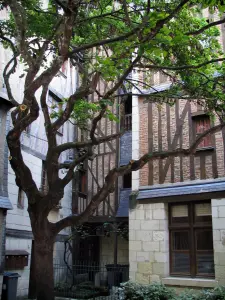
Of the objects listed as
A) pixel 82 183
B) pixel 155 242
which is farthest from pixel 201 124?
pixel 82 183

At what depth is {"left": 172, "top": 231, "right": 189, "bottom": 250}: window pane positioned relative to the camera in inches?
411

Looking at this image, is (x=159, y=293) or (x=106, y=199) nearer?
(x=159, y=293)

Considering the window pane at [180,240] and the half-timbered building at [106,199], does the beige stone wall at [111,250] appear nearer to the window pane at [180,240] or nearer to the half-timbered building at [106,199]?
the half-timbered building at [106,199]

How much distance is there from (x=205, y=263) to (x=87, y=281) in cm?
597

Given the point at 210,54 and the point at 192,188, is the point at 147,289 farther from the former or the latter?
the point at 210,54

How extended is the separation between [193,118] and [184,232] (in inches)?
133

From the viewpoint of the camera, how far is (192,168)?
10.7 m

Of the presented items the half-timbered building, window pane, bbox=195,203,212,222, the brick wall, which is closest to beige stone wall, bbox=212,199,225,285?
window pane, bbox=195,203,212,222

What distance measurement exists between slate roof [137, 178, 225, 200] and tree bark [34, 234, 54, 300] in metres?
4.60

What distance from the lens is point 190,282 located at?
9734mm

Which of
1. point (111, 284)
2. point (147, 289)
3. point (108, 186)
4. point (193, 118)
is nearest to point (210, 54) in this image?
point (193, 118)

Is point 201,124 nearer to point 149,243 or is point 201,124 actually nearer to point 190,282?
point 149,243

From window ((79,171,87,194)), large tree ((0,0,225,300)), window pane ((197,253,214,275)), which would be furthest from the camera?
window ((79,171,87,194))

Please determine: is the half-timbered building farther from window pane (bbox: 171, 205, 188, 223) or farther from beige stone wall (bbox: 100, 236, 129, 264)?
window pane (bbox: 171, 205, 188, 223)
